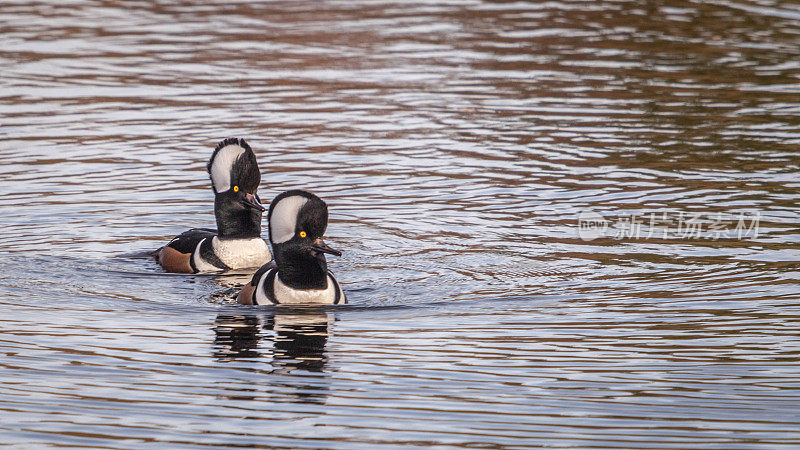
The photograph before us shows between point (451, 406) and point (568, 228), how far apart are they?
5.31m

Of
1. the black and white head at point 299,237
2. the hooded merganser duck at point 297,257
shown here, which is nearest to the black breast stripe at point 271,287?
the hooded merganser duck at point 297,257

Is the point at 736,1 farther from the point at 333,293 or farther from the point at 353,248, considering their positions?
the point at 333,293

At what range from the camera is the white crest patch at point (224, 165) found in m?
12.3

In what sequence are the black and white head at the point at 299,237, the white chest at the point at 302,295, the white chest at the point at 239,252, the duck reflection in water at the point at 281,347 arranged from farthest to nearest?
the white chest at the point at 239,252
the white chest at the point at 302,295
the black and white head at the point at 299,237
the duck reflection in water at the point at 281,347

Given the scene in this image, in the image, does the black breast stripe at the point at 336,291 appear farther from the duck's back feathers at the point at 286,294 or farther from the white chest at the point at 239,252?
the white chest at the point at 239,252

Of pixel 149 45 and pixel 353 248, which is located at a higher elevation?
pixel 149 45

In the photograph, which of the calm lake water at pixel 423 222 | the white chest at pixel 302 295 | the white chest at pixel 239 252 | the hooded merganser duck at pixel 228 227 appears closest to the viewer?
the calm lake water at pixel 423 222

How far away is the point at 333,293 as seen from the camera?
1068 cm

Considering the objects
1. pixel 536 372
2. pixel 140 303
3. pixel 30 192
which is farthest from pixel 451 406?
pixel 30 192

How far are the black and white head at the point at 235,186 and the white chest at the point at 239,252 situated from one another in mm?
92

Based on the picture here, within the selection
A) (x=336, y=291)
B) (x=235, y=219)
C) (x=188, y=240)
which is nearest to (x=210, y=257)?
(x=188, y=240)

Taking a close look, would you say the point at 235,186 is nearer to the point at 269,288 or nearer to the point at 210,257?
the point at 210,257

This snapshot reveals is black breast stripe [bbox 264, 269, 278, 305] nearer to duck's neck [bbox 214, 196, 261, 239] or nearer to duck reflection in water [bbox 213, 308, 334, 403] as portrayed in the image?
duck reflection in water [bbox 213, 308, 334, 403]

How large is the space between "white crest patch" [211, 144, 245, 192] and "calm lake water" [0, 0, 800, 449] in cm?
101
